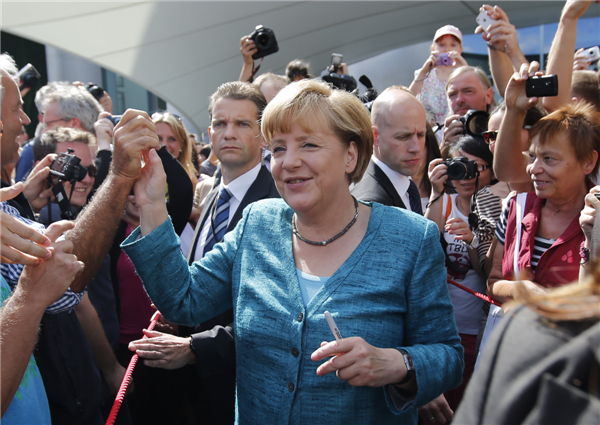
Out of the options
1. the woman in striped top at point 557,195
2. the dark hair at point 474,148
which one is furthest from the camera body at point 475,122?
the woman in striped top at point 557,195

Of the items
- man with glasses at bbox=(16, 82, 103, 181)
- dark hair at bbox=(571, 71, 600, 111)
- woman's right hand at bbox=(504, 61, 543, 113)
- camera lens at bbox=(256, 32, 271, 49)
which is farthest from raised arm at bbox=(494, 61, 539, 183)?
man with glasses at bbox=(16, 82, 103, 181)

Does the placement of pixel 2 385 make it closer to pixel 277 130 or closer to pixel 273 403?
pixel 273 403

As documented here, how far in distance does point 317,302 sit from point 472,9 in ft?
39.4

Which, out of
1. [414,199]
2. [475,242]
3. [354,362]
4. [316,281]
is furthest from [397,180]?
[354,362]

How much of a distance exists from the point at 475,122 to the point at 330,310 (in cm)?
227

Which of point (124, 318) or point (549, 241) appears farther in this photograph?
point (124, 318)

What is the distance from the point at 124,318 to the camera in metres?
2.99

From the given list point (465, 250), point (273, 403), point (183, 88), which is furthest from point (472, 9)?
point (273, 403)

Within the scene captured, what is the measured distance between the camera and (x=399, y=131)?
301 cm

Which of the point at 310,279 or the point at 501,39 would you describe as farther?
the point at 501,39

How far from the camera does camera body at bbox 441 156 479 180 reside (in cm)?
276

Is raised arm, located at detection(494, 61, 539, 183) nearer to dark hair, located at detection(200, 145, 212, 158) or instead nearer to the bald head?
the bald head

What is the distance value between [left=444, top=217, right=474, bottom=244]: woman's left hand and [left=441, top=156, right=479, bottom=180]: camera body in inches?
9.5

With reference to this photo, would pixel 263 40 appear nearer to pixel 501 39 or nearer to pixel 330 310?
pixel 501 39
